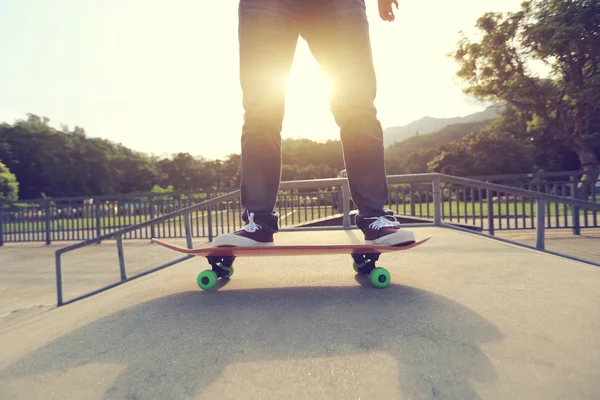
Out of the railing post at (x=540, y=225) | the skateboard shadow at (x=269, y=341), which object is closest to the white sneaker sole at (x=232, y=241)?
the skateboard shadow at (x=269, y=341)

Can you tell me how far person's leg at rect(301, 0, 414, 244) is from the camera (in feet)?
5.95

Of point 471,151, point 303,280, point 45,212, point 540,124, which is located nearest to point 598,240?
point 303,280

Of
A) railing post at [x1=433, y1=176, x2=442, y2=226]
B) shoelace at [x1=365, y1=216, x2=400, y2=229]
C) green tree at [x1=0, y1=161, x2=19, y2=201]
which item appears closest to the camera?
shoelace at [x1=365, y1=216, x2=400, y2=229]

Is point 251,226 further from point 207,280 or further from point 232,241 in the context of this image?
point 207,280

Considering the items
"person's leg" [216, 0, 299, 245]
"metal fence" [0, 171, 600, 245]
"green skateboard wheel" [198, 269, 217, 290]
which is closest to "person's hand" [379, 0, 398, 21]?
"person's leg" [216, 0, 299, 245]

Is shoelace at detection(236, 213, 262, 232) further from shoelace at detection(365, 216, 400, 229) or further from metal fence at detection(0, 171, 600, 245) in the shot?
metal fence at detection(0, 171, 600, 245)

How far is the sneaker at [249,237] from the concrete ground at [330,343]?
24 cm

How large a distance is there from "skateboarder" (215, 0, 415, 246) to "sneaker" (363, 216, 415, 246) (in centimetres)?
1

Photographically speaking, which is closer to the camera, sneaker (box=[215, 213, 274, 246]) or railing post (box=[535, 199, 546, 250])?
sneaker (box=[215, 213, 274, 246])

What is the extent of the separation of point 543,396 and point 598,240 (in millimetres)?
9133

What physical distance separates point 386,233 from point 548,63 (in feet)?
81.9

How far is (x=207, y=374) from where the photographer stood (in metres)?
0.96

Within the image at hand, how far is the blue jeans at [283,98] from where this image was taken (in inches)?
71.6

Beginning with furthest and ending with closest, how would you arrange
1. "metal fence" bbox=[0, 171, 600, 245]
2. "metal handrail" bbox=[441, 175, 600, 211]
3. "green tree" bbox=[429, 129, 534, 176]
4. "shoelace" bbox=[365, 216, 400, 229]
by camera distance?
"green tree" bbox=[429, 129, 534, 176]
"metal fence" bbox=[0, 171, 600, 245]
"metal handrail" bbox=[441, 175, 600, 211]
"shoelace" bbox=[365, 216, 400, 229]
